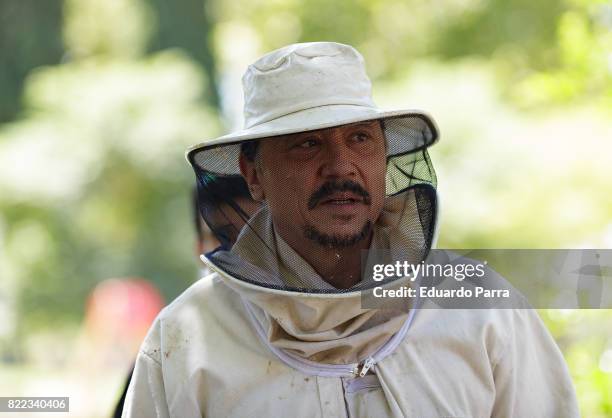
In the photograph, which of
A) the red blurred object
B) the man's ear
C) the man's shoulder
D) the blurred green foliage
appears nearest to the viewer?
the man's shoulder

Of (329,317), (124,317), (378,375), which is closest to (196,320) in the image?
(329,317)

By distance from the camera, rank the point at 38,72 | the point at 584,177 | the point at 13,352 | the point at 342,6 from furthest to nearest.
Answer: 1. the point at 342,6
2. the point at 38,72
3. the point at 13,352
4. the point at 584,177

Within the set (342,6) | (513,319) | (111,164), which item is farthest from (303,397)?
(342,6)

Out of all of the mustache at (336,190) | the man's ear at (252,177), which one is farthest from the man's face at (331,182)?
the man's ear at (252,177)

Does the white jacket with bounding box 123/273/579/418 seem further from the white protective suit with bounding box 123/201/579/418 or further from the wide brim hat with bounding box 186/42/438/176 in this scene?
the wide brim hat with bounding box 186/42/438/176

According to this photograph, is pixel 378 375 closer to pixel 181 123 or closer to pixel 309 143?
pixel 309 143

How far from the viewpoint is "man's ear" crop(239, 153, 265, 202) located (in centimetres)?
300

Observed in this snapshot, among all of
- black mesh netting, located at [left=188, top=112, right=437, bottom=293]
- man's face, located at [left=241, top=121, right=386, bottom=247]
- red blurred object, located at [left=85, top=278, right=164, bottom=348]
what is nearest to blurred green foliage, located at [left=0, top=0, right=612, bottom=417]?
red blurred object, located at [left=85, top=278, right=164, bottom=348]

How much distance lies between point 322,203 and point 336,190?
0.19 feet

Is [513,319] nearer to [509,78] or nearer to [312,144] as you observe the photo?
[312,144]

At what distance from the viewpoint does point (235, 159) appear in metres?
3.03

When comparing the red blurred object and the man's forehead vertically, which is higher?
the man's forehead

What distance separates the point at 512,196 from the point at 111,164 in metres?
6.83

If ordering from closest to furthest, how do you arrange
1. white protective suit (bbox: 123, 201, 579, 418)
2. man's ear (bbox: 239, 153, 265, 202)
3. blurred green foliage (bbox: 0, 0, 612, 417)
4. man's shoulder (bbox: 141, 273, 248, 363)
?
white protective suit (bbox: 123, 201, 579, 418)
man's shoulder (bbox: 141, 273, 248, 363)
man's ear (bbox: 239, 153, 265, 202)
blurred green foliage (bbox: 0, 0, 612, 417)
